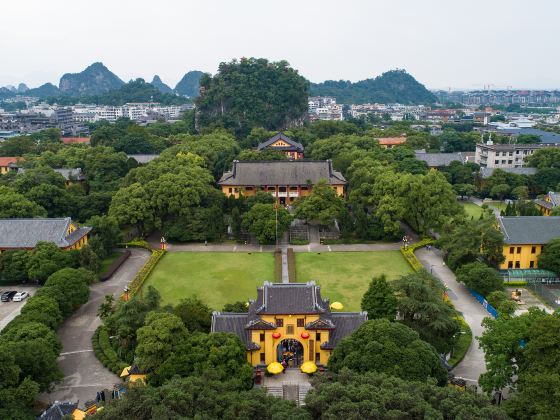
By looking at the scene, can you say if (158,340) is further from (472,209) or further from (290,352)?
(472,209)

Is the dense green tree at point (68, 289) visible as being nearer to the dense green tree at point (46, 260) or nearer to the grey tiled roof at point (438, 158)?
the dense green tree at point (46, 260)

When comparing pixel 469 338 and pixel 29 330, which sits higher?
pixel 29 330

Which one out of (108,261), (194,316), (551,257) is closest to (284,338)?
(194,316)

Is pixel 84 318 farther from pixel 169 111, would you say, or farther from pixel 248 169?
pixel 169 111

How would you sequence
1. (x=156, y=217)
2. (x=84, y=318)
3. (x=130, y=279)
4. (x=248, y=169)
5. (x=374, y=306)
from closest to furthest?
(x=374, y=306) → (x=84, y=318) → (x=130, y=279) → (x=156, y=217) → (x=248, y=169)

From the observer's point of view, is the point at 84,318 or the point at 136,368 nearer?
the point at 136,368

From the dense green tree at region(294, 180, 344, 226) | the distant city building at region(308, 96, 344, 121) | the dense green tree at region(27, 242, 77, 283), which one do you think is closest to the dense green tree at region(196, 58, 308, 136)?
the distant city building at region(308, 96, 344, 121)

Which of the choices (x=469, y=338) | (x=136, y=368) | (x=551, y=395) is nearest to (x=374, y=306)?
(x=469, y=338)

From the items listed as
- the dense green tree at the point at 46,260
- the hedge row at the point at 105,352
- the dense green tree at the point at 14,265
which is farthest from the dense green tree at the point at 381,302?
the dense green tree at the point at 14,265
